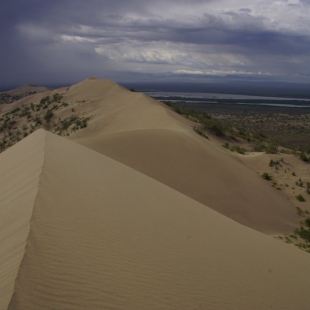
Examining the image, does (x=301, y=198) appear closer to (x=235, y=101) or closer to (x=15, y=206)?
(x=15, y=206)

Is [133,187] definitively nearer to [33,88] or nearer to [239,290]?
[239,290]

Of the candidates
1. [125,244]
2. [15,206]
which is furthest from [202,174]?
[125,244]

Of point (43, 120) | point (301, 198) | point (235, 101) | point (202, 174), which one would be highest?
point (235, 101)

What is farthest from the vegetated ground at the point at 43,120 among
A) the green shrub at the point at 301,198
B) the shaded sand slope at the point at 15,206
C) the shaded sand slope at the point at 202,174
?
the shaded sand slope at the point at 15,206

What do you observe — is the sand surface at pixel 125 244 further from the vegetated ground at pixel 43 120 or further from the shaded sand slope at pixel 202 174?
the vegetated ground at pixel 43 120

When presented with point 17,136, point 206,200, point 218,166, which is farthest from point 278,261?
point 17,136
